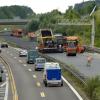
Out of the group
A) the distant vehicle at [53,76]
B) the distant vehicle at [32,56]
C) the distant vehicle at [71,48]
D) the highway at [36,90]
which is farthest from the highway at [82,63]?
the highway at [36,90]

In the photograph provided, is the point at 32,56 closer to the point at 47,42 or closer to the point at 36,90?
the point at 47,42

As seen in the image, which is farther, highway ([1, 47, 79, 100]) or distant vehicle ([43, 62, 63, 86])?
distant vehicle ([43, 62, 63, 86])

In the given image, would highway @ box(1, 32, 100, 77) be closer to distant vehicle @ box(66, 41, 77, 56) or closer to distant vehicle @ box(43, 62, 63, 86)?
distant vehicle @ box(66, 41, 77, 56)

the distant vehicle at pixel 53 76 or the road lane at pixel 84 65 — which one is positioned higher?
the distant vehicle at pixel 53 76

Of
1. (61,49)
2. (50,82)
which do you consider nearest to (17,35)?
(61,49)

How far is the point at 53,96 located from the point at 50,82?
6.72 metres

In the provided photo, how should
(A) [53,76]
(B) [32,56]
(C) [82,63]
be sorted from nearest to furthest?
(A) [53,76], (C) [82,63], (B) [32,56]

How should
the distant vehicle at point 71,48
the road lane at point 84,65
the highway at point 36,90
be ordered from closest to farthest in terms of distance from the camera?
the highway at point 36,90 → the road lane at point 84,65 → the distant vehicle at point 71,48

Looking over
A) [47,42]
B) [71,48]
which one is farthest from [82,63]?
[47,42]

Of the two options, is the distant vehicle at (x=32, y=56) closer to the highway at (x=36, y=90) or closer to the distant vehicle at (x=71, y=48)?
the distant vehicle at (x=71, y=48)

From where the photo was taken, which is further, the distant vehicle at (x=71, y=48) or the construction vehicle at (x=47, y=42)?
the construction vehicle at (x=47, y=42)

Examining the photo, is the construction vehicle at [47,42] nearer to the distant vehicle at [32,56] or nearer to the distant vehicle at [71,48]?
the distant vehicle at [71,48]

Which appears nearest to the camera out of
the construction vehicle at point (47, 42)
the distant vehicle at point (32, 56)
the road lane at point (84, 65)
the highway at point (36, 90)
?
the highway at point (36, 90)

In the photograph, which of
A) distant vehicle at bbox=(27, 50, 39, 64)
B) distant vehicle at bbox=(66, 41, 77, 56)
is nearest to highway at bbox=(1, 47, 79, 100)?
distant vehicle at bbox=(27, 50, 39, 64)
